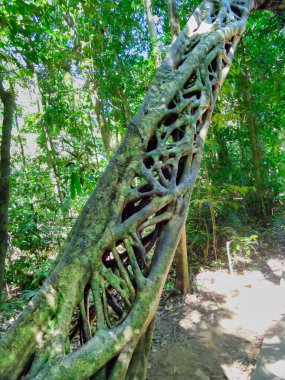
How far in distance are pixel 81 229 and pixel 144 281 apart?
495 millimetres

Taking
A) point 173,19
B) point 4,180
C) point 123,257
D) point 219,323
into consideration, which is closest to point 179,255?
point 219,323

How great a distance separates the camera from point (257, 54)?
604 cm

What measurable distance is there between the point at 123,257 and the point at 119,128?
18.2 ft

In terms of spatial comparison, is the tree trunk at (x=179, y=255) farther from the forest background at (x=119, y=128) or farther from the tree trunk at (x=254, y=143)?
the tree trunk at (x=254, y=143)

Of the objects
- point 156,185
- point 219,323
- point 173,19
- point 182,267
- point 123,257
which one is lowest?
point 219,323

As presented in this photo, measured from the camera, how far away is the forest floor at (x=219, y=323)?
3111mm

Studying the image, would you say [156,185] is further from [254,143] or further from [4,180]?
[254,143]

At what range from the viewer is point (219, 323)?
12.6 ft

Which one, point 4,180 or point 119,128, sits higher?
point 119,128

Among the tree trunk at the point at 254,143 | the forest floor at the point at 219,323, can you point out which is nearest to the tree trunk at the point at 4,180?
the forest floor at the point at 219,323

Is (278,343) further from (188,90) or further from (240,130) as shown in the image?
(240,130)

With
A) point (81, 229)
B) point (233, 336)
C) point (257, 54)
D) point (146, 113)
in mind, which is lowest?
point (233, 336)

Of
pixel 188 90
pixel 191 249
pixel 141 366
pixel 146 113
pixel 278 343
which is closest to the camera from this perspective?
pixel 141 366

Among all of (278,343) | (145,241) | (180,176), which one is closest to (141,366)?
(145,241)
